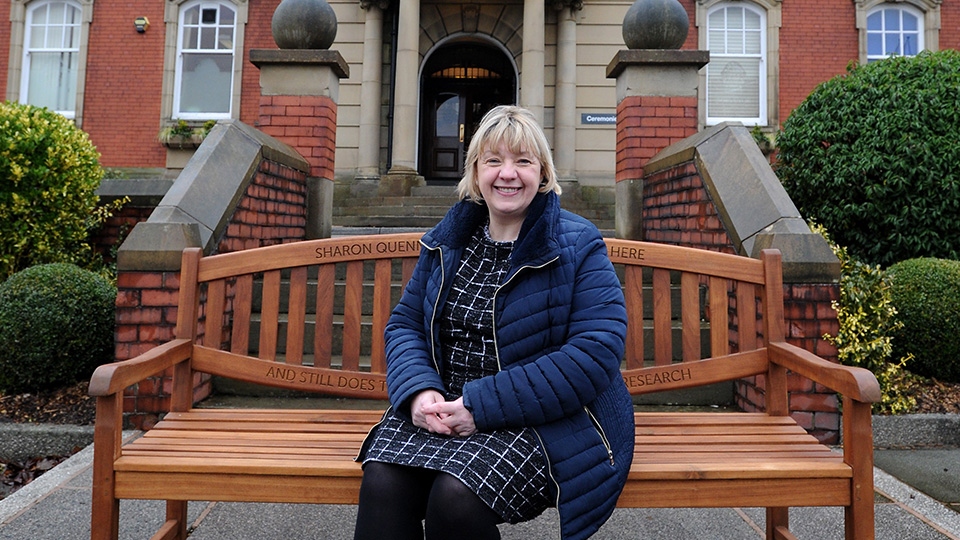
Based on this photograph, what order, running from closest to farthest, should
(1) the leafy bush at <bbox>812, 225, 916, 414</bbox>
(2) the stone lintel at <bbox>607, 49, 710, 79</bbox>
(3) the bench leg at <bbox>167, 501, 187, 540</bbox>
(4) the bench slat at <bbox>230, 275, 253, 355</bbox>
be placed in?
1. (3) the bench leg at <bbox>167, 501, 187, 540</bbox>
2. (4) the bench slat at <bbox>230, 275, 253, 355</bbox>
3. (1) the leafy bush at <bbox>812, 225, 916, 414</bbox>
4. (2) the stone lintel at <bbox>607, 49, 710, 79</bbox>

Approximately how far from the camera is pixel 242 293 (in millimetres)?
2621

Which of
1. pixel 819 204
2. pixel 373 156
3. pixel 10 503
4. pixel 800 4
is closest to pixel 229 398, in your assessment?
pixel 10 503

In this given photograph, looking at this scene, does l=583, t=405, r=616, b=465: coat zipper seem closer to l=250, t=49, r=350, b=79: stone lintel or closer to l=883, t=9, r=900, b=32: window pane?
l=250, t=49, r=350, b=79: stone lintel

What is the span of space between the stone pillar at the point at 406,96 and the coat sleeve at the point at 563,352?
8466mm

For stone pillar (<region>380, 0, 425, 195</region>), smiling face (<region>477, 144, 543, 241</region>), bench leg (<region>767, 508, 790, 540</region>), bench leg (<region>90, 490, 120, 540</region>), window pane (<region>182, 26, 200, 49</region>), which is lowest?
bench leg (<region>767, 508, 790, 540</region>)

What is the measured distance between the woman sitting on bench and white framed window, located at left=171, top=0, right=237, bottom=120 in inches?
460

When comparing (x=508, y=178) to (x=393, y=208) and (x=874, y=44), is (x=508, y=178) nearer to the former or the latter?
(x=393, y=208)

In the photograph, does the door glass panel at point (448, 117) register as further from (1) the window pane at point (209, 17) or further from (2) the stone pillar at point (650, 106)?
(2) the stone pillar at point (650, 106)

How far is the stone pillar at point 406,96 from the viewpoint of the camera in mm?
10289

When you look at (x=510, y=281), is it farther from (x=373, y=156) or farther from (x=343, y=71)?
(x=373, y=156)

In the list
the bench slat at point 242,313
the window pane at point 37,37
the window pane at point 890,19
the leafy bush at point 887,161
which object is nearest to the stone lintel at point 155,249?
the bench slat at point 242,313

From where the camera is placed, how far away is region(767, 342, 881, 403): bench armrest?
1.76 m

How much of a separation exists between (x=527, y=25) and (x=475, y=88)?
2770mm

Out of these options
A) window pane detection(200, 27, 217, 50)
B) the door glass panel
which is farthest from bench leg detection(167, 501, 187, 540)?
window pane detection(200, 27, 217, 50)
